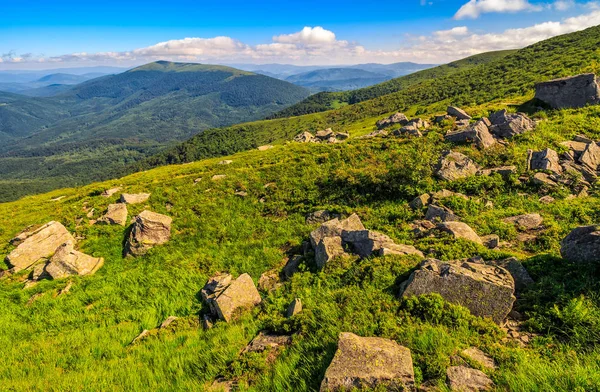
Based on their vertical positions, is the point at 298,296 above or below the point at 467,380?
below

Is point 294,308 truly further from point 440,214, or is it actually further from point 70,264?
point 70,264

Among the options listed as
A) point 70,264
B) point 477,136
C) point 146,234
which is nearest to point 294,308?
point 146,234

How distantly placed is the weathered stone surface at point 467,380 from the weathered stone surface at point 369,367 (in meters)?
0.73

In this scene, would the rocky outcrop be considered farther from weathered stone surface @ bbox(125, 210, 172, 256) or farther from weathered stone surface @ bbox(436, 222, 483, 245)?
weathered stone surface @ bbox(436, 222, 483, 245)

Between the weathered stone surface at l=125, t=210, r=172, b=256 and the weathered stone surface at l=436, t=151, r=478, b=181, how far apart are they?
17.9 metres

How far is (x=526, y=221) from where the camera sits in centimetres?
1305

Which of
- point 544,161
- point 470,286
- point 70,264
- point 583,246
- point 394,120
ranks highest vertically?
point 394,120

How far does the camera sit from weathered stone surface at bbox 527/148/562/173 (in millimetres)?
17016

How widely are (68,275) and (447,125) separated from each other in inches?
1286

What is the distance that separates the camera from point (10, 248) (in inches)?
782

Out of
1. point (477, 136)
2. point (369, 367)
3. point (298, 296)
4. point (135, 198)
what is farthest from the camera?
point (135, 198)

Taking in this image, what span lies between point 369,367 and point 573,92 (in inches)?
1460

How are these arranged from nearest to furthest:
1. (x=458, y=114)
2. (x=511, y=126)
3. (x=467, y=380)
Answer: (x=467, y=380) < (x=511, y=126) < (x=458, y=114)

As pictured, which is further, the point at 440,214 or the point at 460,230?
the point at 440,214
